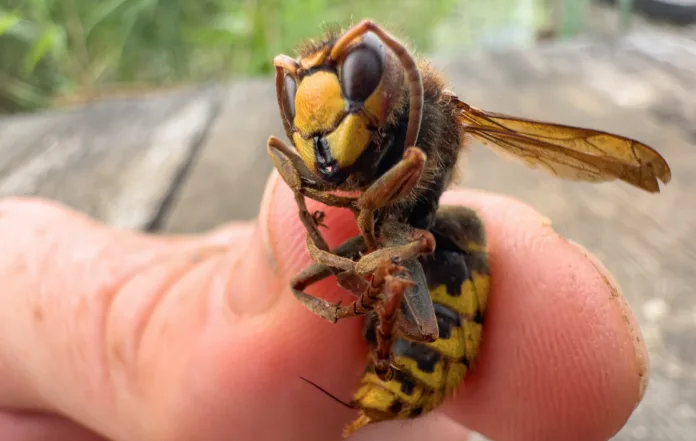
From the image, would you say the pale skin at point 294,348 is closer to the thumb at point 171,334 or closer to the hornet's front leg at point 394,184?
the thumb at point 171,334

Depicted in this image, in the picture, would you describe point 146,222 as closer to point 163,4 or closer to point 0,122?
point 0,122

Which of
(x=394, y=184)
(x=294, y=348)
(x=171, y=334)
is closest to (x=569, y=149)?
(x=394, y=184)

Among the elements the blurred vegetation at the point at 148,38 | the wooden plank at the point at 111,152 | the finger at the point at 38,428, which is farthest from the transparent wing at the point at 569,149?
the blurred vegetation at the point at 148,38

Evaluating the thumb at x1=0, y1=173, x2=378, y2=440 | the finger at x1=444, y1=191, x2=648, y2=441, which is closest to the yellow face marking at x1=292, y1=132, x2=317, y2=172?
the thumb at x1=0, y1=173, x2=378, y2=440

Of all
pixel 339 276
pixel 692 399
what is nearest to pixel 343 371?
pixel 339 276

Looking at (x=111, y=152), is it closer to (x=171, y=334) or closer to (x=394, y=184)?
(x=171, y=334)

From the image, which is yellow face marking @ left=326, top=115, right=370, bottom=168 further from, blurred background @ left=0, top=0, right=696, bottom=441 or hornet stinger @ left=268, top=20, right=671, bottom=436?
blurred background @ left=0, top=0, right=696, bottom=441

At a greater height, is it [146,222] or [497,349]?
[497,349]
